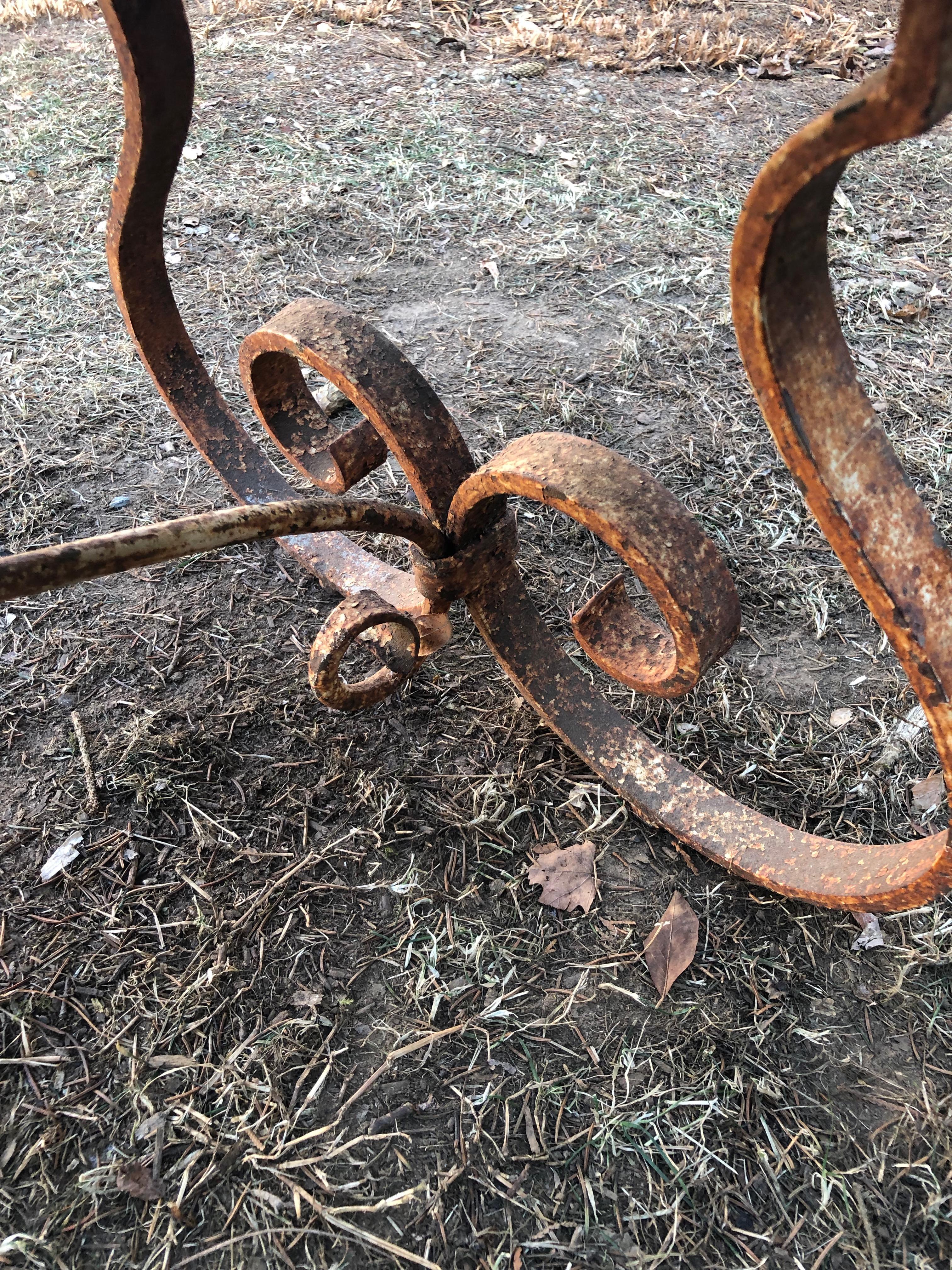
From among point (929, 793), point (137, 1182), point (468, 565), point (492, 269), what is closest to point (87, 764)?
point (137, 1182)

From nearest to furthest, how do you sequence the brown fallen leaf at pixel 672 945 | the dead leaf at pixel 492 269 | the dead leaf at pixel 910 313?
the brown fallen leaf at pixel 672 945, the dead leaf at pixel 910 313, the dead leaf at pixel 492 269

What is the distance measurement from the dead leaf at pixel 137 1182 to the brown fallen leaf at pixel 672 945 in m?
0.86

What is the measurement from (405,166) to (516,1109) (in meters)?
3.64

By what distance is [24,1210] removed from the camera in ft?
4.15

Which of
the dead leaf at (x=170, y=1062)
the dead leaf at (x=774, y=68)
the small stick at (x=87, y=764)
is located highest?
the dead leaf at (x=774, y=68)

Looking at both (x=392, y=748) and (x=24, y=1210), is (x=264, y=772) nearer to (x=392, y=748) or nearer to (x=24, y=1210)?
(x=392, y=748)

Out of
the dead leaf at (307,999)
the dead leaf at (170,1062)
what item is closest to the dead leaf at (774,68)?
the dead leaf at (307,999)

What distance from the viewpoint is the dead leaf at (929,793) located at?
5.66 feet

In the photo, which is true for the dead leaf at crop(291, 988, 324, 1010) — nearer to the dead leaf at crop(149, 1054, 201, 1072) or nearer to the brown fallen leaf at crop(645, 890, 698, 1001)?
the dead leaf at crop(149, 1054, 201, 1072)

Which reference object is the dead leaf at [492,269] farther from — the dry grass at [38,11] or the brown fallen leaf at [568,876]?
the dry grass at [38,11]

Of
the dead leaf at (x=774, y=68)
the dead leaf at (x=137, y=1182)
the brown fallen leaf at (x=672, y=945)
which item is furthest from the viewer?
the dead leaf at (x=774, y=68)

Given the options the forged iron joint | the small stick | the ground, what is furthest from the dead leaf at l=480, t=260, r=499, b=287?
the small stick

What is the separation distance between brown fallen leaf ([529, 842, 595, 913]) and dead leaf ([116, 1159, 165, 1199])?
760 mm

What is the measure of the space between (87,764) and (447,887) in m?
0.80
